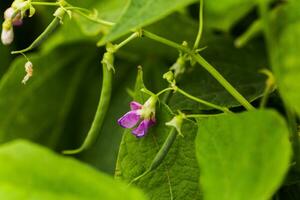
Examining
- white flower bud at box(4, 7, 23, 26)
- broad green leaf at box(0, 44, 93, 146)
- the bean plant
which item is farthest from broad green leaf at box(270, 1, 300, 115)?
broad green leaf at box(0, 44, 93, 146)

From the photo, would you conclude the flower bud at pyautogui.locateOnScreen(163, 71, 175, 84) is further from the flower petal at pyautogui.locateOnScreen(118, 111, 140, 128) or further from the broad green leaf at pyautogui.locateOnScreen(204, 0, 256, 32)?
the broad green leaf at pyautogui.locateOnScreen(204, 0, 256, 32)

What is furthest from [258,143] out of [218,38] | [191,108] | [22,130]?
[22,130]

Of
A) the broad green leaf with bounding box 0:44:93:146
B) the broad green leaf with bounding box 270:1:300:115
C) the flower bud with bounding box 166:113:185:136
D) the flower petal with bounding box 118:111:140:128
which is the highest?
the broad green leaf with bounding box 270:1:300:115

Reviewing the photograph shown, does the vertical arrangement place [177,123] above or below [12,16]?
below

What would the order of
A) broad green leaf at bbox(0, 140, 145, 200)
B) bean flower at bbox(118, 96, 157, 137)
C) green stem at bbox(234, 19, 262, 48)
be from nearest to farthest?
broad green leaf at bbox(0, 140, 145, 200)
bean flower at bbox(118, 96, 157, 137)
green stem at bbox(234, 19, 262, 48)

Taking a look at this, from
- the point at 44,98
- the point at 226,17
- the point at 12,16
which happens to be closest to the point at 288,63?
the point at 12,16

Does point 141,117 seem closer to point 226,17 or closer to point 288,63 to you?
point 288,63

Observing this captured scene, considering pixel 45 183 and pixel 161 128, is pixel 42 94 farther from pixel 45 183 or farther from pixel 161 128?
pixel 45 183
